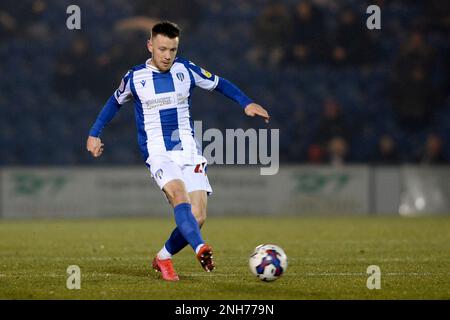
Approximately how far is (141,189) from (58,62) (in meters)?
3.86

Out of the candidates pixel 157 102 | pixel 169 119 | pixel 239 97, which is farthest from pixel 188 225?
pixel 239 97

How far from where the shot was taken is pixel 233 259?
30.7ft

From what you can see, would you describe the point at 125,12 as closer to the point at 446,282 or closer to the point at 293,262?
the point at 293,262

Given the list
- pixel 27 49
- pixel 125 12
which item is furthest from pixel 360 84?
→ pixel 27 49

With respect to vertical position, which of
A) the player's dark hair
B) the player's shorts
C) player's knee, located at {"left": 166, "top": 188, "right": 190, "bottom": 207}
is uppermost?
the player's dark hair

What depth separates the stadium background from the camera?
17.5 metres

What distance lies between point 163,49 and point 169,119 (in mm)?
593

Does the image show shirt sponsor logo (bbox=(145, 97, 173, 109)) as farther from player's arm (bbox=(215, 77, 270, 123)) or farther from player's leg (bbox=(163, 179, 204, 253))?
player's leg (bbox=(163, 179, 204, 253))

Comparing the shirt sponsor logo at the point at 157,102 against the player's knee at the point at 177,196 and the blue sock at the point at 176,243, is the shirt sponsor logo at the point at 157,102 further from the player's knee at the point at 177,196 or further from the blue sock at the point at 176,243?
the blue sock at the point at 176,243

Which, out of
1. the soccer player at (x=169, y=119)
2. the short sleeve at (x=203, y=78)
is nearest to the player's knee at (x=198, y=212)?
the soccer player at (x=169, y=119)

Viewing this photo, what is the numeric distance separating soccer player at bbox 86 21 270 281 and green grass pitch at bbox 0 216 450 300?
24.1 inches

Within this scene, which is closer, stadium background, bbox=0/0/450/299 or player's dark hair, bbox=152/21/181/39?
player's dark hair, bbox=152/21/181/39

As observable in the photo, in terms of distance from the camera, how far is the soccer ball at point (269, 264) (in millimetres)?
7004

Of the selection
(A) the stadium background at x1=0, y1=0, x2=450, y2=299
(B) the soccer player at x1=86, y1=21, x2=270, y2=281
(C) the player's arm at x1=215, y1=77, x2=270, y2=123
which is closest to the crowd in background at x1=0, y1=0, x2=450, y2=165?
(A) the stadium background at x1=0, y1=0, x2=450, y2=299
